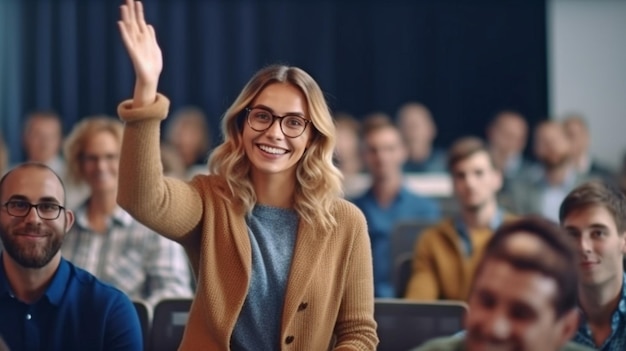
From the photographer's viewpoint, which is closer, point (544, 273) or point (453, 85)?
point (544, 273)

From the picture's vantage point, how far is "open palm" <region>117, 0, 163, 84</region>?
2160mm

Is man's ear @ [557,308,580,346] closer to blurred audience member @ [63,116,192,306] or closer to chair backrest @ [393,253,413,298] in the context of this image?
blurred audience member @ [63,116,192,306]

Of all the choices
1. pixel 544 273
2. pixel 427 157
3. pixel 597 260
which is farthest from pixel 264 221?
pixel 427 157

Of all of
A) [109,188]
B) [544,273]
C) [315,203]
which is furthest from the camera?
[109,188]

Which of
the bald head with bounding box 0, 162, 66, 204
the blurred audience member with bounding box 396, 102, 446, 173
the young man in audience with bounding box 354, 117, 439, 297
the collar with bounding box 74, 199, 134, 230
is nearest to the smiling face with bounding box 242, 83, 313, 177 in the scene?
the bald head with bounding box 0, 162, 66, 204

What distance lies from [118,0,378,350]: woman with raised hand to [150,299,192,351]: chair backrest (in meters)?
0.30

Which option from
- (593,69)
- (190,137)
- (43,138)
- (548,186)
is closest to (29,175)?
(548,186)

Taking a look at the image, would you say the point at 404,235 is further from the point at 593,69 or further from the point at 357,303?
the point at 593,69

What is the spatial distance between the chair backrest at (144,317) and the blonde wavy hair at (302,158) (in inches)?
17.7

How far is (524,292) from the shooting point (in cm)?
158

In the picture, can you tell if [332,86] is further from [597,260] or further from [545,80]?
[597,260]

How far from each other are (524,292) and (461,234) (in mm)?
2759

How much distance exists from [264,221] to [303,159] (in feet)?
0.53

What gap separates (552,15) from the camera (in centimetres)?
941
